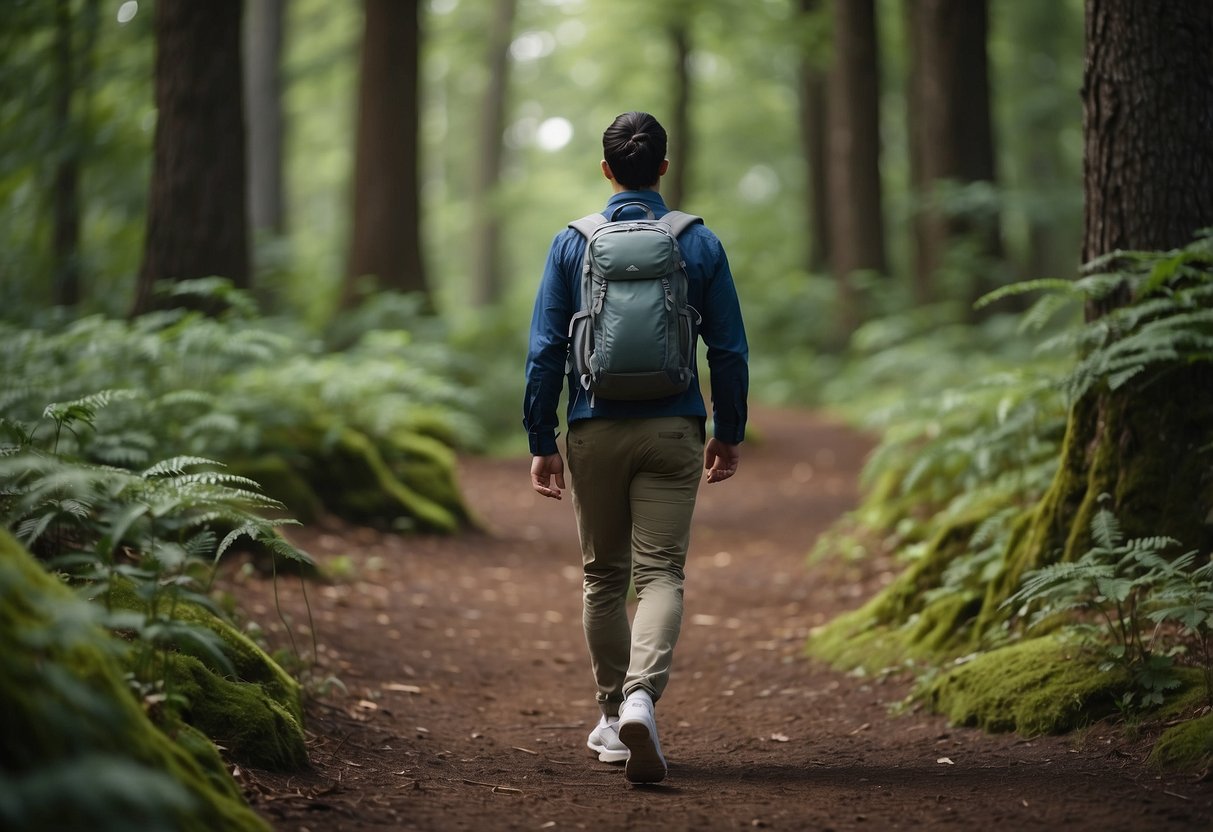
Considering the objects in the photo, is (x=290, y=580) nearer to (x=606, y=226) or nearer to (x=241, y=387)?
(x=241, y=387)

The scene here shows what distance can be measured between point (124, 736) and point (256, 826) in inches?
20.2

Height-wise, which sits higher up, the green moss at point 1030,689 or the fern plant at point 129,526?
the fern plant at point 129,526

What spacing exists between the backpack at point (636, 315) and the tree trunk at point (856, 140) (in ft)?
54.8

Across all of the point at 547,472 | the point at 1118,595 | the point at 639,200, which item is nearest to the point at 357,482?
the point at 547,472

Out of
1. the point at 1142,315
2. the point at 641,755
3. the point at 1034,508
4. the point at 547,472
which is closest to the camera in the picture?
the point at 641,755

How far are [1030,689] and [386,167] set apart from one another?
40.2ft

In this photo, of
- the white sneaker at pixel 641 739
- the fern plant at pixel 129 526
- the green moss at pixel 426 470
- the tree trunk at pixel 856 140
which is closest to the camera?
the fern plant at pixel 129 526

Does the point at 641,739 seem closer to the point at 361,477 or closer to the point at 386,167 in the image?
the point at 361,477

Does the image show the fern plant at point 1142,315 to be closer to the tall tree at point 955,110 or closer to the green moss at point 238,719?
the green moss at point 238,719

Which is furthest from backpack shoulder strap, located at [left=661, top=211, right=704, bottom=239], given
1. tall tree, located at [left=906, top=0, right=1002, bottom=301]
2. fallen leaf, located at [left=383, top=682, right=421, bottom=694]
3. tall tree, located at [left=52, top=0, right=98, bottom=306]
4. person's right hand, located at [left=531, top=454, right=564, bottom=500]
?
tall tree, located at [left=906, top=0, right=1002, bottom=301]

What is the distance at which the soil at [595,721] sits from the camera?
352 cm

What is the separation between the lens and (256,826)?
9.73 ft

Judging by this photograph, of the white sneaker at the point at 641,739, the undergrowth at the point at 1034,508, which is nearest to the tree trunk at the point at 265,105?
the undergrowth at the point at 1034,508

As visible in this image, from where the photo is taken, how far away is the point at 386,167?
1510 centimetres
